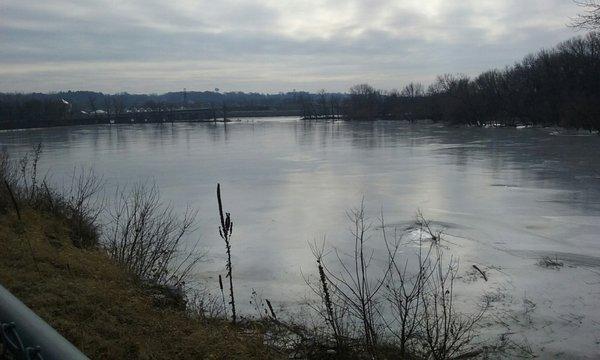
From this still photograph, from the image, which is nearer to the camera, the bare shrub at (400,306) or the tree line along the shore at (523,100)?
the bare shrub at (400,306)

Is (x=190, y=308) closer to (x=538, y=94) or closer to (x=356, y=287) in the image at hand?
(x=356, y=287)

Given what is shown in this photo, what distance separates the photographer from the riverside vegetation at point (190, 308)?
16.0ft

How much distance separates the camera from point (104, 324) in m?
4.77

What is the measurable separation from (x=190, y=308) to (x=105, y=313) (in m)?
2.14

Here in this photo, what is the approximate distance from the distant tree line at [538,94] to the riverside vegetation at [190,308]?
44124mm

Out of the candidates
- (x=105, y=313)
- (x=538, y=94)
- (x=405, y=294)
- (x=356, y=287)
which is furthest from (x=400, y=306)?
(x=538, y=94)

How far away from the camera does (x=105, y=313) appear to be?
5074 millimetres

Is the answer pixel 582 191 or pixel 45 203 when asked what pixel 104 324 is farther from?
pixel 582 191

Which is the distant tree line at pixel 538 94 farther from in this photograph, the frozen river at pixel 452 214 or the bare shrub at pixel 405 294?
the bare shrub at pixel 405 294

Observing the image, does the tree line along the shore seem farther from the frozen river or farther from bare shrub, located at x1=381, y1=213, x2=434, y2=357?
bare shrub, located at x1=381, y1=213, x2=434, y2=357

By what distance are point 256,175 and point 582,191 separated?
12283 millimetres

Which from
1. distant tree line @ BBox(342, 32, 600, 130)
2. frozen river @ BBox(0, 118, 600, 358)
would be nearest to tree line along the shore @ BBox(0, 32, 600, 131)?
distant tree line @ BBox(342, 32, 600, 130)

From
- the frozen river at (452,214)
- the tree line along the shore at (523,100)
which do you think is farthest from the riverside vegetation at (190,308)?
the tree line along the shore at (523,100)

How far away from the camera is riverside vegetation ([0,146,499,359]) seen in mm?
4891
